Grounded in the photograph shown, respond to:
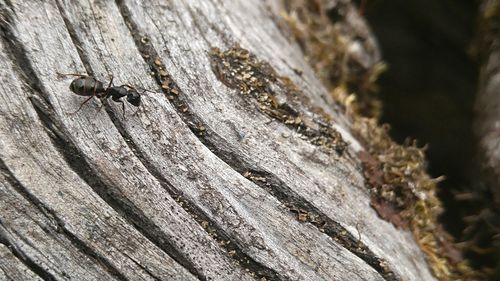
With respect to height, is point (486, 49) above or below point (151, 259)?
above

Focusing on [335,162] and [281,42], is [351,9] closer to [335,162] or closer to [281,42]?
[281,42]

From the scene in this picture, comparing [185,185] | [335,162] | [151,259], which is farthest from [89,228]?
[335,162]

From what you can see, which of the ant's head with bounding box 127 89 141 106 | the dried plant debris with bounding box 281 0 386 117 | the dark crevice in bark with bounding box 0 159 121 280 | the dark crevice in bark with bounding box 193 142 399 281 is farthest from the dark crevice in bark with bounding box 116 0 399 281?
the dried plant debris with bounding box 281 0 386 117

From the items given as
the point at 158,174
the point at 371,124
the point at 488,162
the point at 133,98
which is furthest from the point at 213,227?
the point at 488,162

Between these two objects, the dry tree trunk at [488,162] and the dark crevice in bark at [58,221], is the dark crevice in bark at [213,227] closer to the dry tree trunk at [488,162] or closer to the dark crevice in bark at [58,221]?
the dark crevice in bark at [58,221]

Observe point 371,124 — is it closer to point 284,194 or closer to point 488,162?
point 488,162

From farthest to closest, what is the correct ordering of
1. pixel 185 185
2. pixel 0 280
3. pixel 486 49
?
1. pixel 486 49
2. pixel 185 185
3. pixel 0 280
